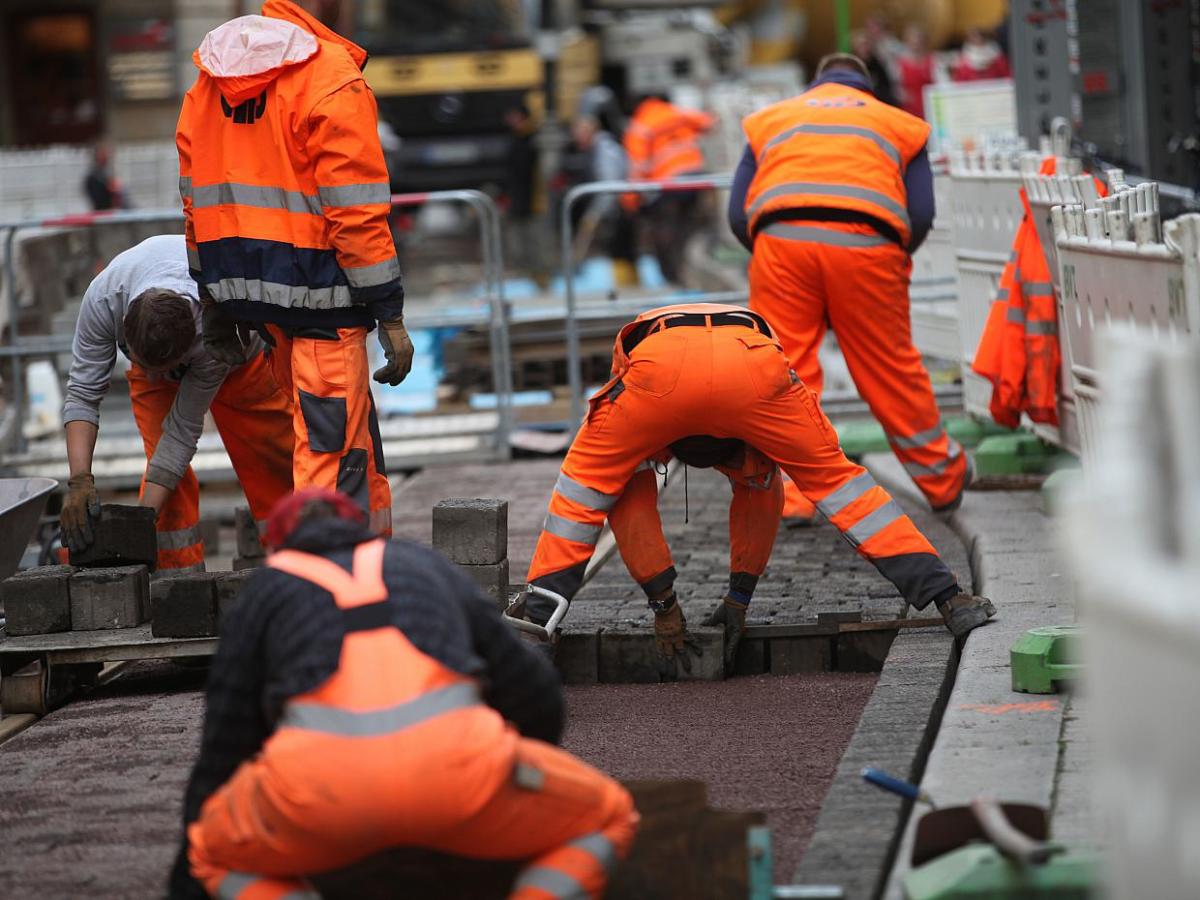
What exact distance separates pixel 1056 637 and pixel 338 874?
2.40 meters

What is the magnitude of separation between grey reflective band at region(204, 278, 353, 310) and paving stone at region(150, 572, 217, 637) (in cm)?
91

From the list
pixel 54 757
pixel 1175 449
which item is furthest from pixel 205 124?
pixel 1175 449

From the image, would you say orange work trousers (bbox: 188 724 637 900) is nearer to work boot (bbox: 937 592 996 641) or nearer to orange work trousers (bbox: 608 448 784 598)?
orange work trousers (bbox: 608 448 784 598)

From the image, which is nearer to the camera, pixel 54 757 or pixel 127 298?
pixel 54 757

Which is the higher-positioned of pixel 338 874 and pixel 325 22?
pixel 325 22

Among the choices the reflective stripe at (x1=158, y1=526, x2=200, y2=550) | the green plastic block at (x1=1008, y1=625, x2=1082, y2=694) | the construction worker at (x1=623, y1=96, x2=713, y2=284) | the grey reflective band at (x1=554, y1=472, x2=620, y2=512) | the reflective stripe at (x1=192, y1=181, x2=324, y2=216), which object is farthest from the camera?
the construction worker at (x1=623, y1=96, x2=713, y2=284)

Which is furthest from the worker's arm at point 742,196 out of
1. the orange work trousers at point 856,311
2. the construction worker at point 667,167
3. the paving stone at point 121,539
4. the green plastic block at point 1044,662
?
the construction worker at point 667,167

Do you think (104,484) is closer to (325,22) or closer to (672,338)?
(325,22)

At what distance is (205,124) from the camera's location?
22.4 feet

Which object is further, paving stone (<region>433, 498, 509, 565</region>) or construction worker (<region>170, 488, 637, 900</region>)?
paving stone (<region>433, 498, 509, 565</region>)

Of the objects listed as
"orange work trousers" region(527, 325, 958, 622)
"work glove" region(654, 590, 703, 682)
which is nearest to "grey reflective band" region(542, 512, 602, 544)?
"orange work trousers" region(527, 325, 958, 622)

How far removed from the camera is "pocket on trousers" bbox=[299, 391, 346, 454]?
675 cm

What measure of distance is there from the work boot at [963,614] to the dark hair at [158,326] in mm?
2717

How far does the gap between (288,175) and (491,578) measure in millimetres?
1456
